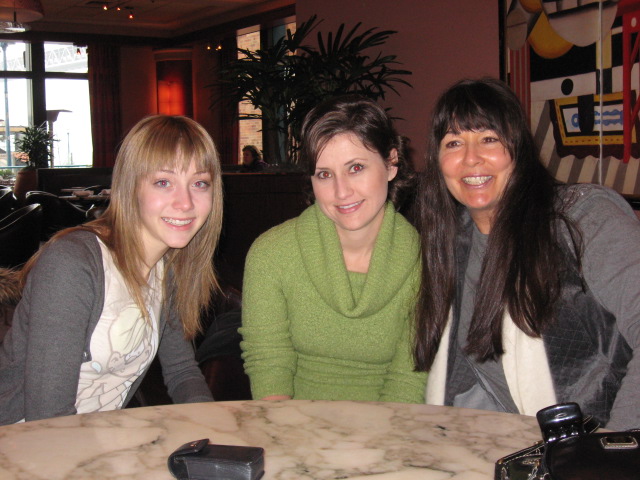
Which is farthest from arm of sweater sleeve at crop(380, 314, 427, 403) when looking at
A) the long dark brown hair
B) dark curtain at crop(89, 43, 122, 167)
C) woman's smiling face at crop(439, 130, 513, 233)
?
dark curtain at crop(89, 43, 122, 167)

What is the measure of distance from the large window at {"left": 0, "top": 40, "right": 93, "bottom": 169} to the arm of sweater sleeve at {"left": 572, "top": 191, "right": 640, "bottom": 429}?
39.3 ft

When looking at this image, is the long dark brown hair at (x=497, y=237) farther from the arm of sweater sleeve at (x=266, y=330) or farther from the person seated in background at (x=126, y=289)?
the person seated in background at (x=126, y=289)

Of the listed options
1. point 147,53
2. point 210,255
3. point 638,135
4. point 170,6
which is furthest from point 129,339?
point 147,53

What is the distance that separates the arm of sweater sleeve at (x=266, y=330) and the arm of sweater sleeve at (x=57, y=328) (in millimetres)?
489

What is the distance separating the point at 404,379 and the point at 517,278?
0.47 m

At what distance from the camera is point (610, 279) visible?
1364 mm

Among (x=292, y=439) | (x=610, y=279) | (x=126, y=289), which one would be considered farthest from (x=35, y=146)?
(x=292, y=439)

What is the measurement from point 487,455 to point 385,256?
1.03m

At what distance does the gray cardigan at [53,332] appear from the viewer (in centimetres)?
137

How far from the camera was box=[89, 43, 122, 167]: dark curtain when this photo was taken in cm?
1216

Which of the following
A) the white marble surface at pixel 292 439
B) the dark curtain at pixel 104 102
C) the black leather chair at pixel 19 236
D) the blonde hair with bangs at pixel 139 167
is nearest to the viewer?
the white marble surface at pixel 292 439

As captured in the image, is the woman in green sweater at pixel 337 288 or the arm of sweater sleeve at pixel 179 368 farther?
the woman in green sweater at pixel 337 288

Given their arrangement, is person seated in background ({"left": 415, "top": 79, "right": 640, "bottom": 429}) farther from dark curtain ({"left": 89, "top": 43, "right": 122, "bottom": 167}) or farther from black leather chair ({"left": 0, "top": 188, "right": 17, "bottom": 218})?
dark curtain ({"left": 89, "top": 43, "right": 122, "bottom": 167})

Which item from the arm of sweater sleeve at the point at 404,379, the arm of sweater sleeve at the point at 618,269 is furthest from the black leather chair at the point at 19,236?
the arm of sweater sleeve at the point at 618,269
